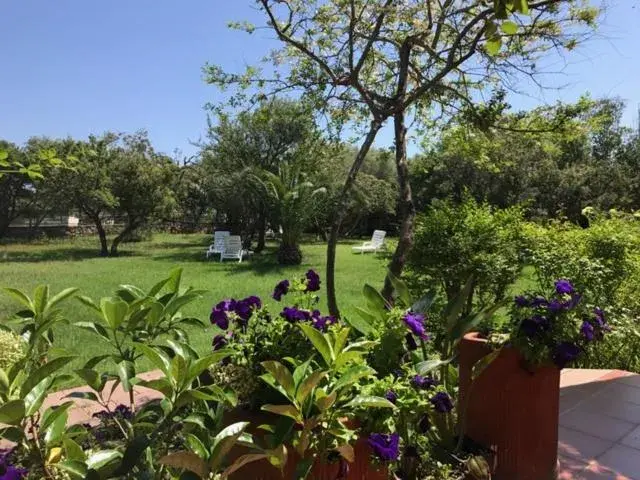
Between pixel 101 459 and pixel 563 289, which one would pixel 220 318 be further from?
pixel 563 289

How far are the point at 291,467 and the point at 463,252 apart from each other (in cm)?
344

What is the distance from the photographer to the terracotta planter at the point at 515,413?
283 cm

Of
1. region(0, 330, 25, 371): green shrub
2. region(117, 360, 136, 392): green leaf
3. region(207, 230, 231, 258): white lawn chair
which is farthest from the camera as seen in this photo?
region(207, 230, 231, 258): white lawn chair

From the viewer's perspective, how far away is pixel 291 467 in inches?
73.0

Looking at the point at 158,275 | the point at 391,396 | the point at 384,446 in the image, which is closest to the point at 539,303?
the point at 391,396

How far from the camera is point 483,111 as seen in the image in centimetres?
481

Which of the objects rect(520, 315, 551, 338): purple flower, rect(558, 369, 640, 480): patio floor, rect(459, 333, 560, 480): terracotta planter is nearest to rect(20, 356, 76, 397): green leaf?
rect(459, 333, 560, 480): terracotta planter

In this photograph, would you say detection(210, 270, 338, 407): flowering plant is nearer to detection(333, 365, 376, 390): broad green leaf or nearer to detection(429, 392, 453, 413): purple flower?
detection(333, 365, 376, 390): broad green leaf

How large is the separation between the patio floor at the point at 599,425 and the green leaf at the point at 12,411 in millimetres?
2831

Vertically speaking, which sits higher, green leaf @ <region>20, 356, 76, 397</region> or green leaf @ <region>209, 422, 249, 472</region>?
green leaf @ <region>20, 356, 76, 397</region>

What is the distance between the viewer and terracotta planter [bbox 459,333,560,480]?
2.83 m

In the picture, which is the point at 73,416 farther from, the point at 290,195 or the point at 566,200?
the point at 566,200

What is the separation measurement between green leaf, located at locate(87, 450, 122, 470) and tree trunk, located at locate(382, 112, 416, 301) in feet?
9.40

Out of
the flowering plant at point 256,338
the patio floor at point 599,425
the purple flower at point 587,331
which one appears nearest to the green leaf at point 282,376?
the flowering plant at point 256,338
